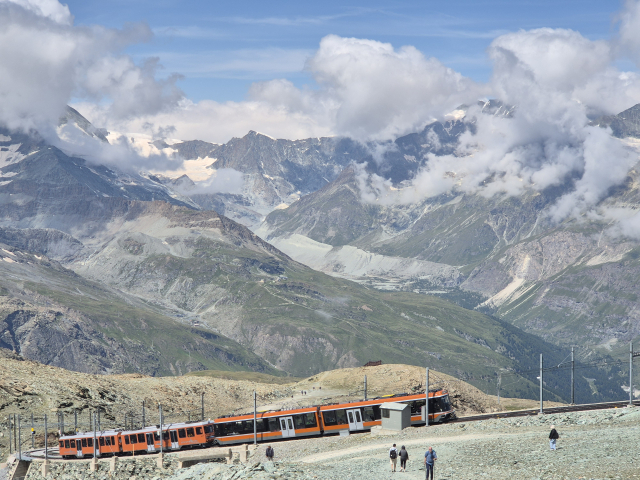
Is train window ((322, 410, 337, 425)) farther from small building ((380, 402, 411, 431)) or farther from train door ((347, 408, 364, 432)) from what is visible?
small building ((380, 402, 411, 431))

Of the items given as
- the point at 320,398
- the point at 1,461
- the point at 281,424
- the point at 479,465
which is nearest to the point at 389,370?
the point at 320,398

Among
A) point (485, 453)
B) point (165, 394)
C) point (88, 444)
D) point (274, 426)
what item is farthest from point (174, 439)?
point (165, 394)

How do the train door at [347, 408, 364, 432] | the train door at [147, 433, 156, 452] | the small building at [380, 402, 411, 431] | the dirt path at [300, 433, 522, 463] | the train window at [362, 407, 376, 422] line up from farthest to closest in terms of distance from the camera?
the train window at [362, 407, 376, 422] → the train door at [347, 408, 364, 432] → the train door at [147, 433, 156, 452] → the small building at [380, 402, 411, 431] → the dirt path at [300, 433, 522, 463]

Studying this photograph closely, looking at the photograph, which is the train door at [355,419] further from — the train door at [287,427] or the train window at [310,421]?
the train door at [287,427]

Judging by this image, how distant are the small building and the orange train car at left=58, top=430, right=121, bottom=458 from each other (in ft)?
106

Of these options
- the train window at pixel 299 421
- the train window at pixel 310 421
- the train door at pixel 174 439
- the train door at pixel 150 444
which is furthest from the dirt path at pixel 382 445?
the train door at pixel 150 444

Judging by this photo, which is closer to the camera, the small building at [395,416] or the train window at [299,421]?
the small building at [395,416]

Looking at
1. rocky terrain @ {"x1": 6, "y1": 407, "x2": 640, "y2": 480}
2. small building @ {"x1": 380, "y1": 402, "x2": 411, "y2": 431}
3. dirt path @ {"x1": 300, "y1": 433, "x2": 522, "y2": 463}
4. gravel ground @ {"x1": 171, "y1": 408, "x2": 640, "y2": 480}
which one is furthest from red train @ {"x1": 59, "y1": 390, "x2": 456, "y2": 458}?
dirt path @ {"x1": 300, "y1": 433, "x2": 522, "y2": 463}

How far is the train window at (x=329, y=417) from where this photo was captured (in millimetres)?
91000

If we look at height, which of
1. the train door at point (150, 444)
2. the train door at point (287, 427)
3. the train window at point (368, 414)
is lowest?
the train door at point (150, 444)

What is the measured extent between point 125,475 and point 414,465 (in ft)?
118

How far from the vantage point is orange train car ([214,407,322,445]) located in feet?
298

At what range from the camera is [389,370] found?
144250mm

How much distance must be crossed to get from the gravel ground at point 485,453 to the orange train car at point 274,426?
2719 mm
